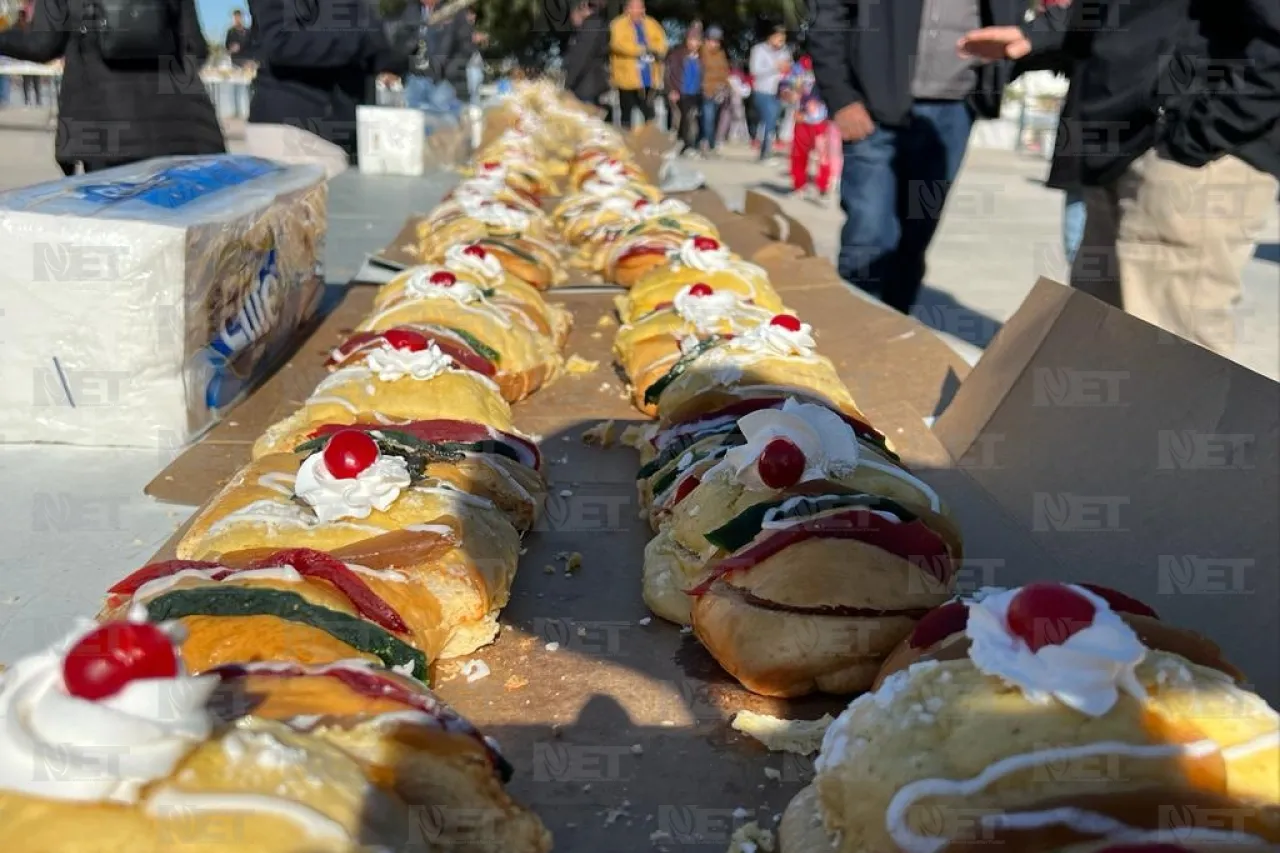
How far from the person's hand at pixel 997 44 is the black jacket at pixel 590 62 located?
1258 cm

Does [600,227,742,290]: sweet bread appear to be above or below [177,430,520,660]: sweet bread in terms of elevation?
above

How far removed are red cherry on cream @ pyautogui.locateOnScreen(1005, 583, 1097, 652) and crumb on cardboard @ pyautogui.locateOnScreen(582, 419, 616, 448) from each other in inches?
103

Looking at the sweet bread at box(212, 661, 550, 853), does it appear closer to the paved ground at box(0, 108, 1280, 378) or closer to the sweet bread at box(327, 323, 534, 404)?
the sweet bread at box(327, 323, 534, 404)

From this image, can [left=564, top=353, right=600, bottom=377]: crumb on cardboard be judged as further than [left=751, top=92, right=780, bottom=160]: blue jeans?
No

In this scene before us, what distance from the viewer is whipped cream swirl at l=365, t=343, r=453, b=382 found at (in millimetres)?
3756

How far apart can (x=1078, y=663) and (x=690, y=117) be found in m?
17.8

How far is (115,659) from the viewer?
1562 mm

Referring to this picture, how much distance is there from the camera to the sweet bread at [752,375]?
12.8 ft

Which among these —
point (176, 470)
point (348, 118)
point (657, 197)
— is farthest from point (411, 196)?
point (176, 470)

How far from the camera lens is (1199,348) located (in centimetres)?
314

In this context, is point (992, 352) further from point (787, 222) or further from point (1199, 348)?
point (787, 222)

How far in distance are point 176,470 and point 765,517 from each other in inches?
81.3

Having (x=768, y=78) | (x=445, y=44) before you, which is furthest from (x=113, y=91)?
(x=768, y=78)

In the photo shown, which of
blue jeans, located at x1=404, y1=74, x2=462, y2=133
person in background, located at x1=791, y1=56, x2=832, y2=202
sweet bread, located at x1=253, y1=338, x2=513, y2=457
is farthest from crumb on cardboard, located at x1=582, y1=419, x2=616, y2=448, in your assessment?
person in background, located at x1=791, y1=56, x2=832, y2=202
